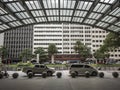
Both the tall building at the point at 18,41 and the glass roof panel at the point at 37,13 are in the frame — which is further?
the tall building at the point at 18,41

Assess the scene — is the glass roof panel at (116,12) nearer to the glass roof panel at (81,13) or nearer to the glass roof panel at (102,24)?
the glass roof panel at (81,13)

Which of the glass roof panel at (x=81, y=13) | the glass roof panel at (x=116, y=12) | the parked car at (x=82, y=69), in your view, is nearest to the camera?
the glass roof panel at (x=116, y=12)

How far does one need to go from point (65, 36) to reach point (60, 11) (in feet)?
283

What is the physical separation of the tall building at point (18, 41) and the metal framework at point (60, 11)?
283 ft

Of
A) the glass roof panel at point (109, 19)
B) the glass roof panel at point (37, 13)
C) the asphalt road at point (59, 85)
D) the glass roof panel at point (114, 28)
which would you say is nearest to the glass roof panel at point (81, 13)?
the glass roof panel at point (109, 19)

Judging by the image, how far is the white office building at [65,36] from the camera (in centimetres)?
11456

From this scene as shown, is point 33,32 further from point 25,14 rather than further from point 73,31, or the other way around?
point 25,14

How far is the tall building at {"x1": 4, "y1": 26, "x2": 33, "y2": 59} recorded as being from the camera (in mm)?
119312

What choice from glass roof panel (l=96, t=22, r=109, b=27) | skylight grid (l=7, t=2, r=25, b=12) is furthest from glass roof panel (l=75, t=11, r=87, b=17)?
skylight grid (l=7, t=2, r=25, b=12)

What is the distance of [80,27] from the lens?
4628 inches

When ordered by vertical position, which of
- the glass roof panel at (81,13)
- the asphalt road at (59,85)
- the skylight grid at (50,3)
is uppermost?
the skylight grid at (50,3)

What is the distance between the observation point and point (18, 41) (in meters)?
121

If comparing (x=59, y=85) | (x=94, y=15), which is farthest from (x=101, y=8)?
(x=59, y=85)

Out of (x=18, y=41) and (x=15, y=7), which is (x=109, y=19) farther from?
(x=18, y=41)
